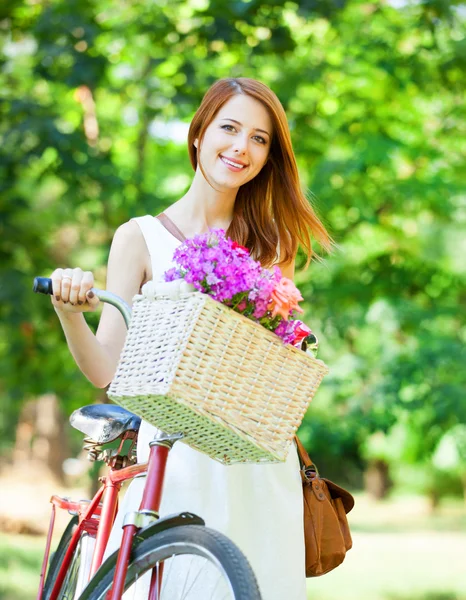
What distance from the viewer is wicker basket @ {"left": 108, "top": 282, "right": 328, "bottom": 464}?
168 cm

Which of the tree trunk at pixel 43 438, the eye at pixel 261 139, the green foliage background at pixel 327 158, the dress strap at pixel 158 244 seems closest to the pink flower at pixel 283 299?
the dress strap at pixel 158 244

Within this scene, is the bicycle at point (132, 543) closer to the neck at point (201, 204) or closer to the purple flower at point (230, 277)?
the purple flower at point (230, 277)

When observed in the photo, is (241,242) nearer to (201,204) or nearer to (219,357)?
(201,204)

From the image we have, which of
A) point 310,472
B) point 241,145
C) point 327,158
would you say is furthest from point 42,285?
point 327,158

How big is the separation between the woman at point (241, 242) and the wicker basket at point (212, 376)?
1.04ft

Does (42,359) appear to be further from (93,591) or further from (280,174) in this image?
(93,591)

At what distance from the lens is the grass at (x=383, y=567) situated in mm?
7941

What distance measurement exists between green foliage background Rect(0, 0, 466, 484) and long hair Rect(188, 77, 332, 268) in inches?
120

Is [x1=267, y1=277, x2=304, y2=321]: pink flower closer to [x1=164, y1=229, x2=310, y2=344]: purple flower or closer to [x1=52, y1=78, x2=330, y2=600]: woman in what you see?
[x1=164, y1=229, x2=310, y2=344]: purple flower

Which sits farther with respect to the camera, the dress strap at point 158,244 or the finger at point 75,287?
the dress strap at point 158,244

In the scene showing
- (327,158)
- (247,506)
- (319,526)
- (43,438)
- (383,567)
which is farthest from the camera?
(43,438)

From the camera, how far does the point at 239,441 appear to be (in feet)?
5.74

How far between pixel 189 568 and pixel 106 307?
29.2 inches

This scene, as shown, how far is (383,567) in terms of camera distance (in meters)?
9.84
